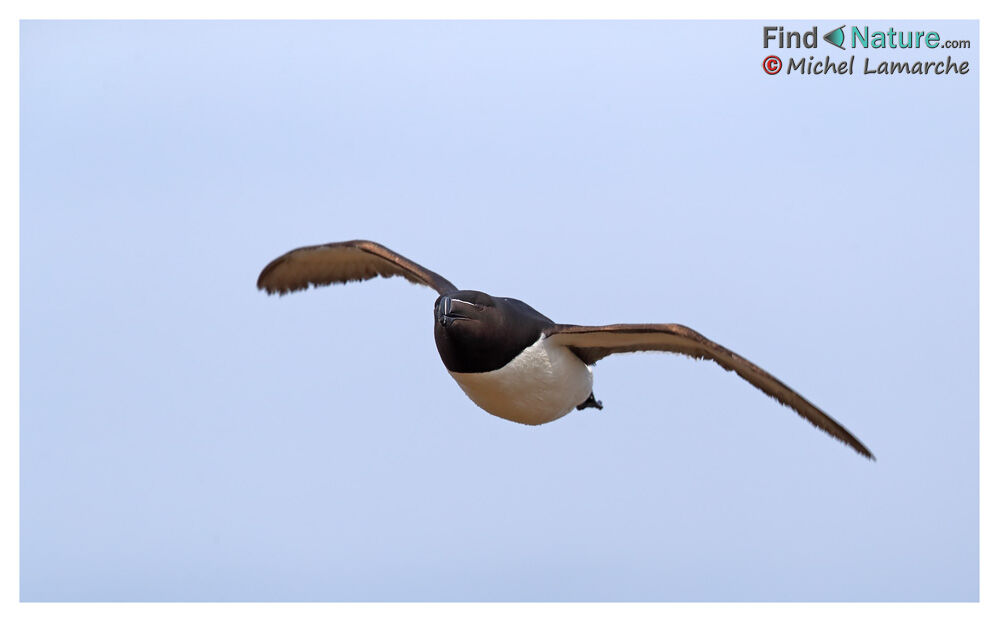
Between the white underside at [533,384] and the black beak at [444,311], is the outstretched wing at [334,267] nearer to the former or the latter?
the white underside at [533,384]

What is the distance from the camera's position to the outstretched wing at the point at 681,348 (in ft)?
46.2

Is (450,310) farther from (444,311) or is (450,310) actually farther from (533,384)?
(533,384)

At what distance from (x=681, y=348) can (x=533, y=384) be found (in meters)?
1.59

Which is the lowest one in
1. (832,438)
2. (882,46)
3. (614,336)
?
(832,438)

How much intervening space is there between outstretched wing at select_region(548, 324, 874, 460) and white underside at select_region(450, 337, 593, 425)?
0.20 m

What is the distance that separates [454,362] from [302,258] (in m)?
3.41

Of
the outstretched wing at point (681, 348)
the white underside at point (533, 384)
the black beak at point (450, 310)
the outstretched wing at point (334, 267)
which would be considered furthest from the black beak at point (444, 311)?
the outstretched wing at point (334, 267)

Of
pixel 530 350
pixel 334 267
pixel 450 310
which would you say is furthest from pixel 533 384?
pixel 334 267

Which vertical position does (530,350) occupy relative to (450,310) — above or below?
below

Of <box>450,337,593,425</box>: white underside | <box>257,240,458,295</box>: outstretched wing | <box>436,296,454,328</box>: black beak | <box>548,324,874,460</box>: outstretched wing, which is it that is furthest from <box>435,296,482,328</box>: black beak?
<box>257,240,458,295</box>: outstretched wing

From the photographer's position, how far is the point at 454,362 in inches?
579

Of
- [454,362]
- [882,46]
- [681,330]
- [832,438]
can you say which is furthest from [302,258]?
[882,46]

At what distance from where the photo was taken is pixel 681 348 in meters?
15.2

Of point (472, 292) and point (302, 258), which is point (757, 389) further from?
point (302, 258)
